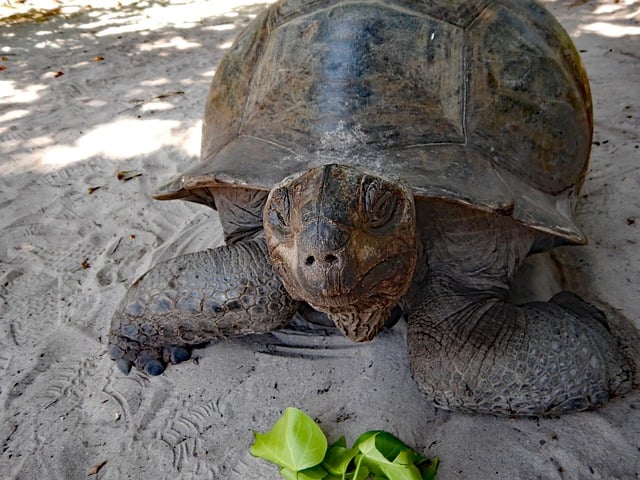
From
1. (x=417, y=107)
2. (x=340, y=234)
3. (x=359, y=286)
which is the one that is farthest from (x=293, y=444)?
(x=417, y=107)

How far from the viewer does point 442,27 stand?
7.61 ft

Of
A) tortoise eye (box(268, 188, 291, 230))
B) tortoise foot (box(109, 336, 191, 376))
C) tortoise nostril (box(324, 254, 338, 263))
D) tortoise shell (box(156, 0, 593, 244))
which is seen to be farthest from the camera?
tortoise foot (box(109, 336, 191, 376))

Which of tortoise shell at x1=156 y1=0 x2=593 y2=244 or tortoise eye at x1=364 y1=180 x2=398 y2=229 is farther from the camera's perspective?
tortoise shell at x1=156 y1=0 x2=593 y2=244

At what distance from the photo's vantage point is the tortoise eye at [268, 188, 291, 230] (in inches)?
68.4

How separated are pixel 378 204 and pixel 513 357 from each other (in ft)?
2.93

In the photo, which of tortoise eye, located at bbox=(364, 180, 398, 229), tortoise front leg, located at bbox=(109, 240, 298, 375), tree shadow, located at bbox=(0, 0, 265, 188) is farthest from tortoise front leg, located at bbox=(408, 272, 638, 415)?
tree shadow, located at bbox=(0, 0, 265, 188)

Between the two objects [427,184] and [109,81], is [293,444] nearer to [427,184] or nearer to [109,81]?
[427,184]

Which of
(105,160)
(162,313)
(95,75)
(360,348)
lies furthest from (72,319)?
(95,75)

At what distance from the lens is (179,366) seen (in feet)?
8.65

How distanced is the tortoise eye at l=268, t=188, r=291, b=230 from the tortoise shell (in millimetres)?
335

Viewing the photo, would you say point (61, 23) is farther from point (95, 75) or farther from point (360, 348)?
point (360, 348)

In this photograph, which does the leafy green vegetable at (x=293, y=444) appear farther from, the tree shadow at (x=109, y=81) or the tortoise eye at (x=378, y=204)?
the tree shadow at (x=109, y=81)

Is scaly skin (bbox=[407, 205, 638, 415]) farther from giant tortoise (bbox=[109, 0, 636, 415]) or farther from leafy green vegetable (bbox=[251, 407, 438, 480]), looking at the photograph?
leafy green vegetable (bbox=[251, 407, 438, 480])

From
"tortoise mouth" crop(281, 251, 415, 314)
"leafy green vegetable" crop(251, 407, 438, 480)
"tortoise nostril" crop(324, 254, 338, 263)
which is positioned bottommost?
"leafy green vegetable" crop(251, 407, 438, 480)
